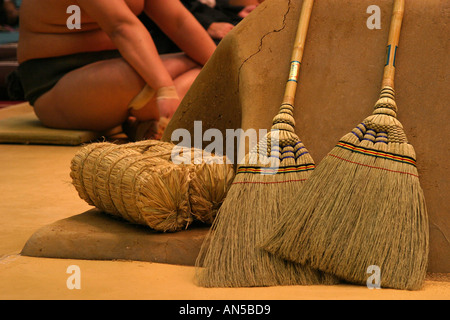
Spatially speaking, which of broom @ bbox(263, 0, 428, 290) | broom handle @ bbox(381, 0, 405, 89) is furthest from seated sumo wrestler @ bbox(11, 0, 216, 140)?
broom @ bbox(263, 0, 428, 290)

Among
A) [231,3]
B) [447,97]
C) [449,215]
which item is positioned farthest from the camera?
[231,3]

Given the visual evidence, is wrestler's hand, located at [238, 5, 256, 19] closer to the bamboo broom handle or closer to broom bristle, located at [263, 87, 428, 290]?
the bamboo broom handle

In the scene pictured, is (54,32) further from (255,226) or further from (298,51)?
(255,226)

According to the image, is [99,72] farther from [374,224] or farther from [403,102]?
[374,224]

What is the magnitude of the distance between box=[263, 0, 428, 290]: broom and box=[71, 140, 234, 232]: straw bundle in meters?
0.29

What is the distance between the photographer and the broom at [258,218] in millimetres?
1326

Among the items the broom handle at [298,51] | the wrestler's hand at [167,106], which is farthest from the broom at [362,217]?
the wrestler's hand at [167,106]

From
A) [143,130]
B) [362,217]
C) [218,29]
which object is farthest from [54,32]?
[362,217]

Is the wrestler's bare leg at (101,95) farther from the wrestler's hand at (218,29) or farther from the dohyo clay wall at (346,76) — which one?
the dohyo clay wall at (346,76)

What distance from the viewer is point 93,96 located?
10.4ft

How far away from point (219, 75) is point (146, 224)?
22.2 inches

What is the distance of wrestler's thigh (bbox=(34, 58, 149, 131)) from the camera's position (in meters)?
3.15

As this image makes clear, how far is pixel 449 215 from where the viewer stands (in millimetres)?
1428

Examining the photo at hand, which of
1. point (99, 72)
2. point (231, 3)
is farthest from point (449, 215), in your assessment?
point (231, 3)
